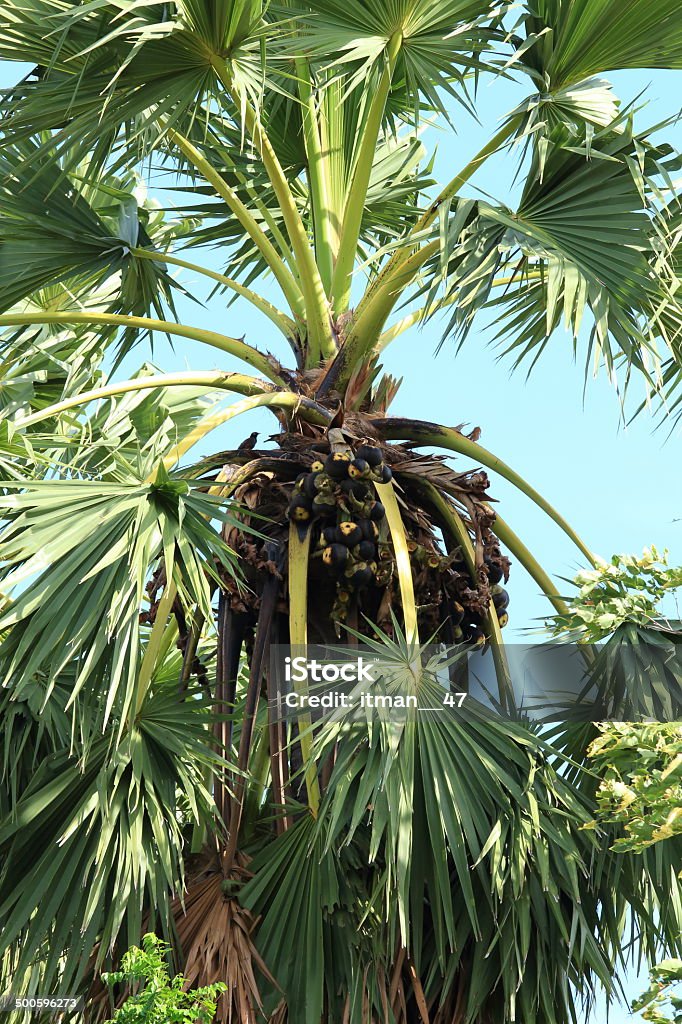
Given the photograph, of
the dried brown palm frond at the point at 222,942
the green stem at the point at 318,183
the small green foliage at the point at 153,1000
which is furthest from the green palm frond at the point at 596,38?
the small green foliage at the point at 153,1000

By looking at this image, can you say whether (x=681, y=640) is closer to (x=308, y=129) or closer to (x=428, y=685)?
(x=428, y=685)

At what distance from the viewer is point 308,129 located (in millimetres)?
6387

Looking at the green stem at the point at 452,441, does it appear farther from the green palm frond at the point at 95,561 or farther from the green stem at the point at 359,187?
the green palm frond at the point at 95,561

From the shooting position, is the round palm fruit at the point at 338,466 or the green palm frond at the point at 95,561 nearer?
the green palm frond at the point at 95,561

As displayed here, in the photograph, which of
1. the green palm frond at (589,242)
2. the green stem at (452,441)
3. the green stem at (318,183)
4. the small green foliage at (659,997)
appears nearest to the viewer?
the small green foliage at (659,997)

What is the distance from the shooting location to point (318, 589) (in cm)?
541

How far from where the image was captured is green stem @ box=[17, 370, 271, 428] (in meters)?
5.21

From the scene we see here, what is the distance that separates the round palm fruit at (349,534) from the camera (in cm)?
521

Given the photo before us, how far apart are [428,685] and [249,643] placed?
123 cm

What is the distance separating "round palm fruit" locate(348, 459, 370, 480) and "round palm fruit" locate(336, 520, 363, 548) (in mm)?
185

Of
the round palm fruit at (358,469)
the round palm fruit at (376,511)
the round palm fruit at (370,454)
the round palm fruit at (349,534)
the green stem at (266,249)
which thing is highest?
the green stem at (266,249)

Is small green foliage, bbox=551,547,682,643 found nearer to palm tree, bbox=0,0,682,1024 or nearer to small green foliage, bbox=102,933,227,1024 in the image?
palm tree, bbox=0,0,682,1024

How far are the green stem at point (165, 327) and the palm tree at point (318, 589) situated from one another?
0.05 ft

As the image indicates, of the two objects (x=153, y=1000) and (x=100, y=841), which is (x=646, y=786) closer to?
(x=153, y=1000)
